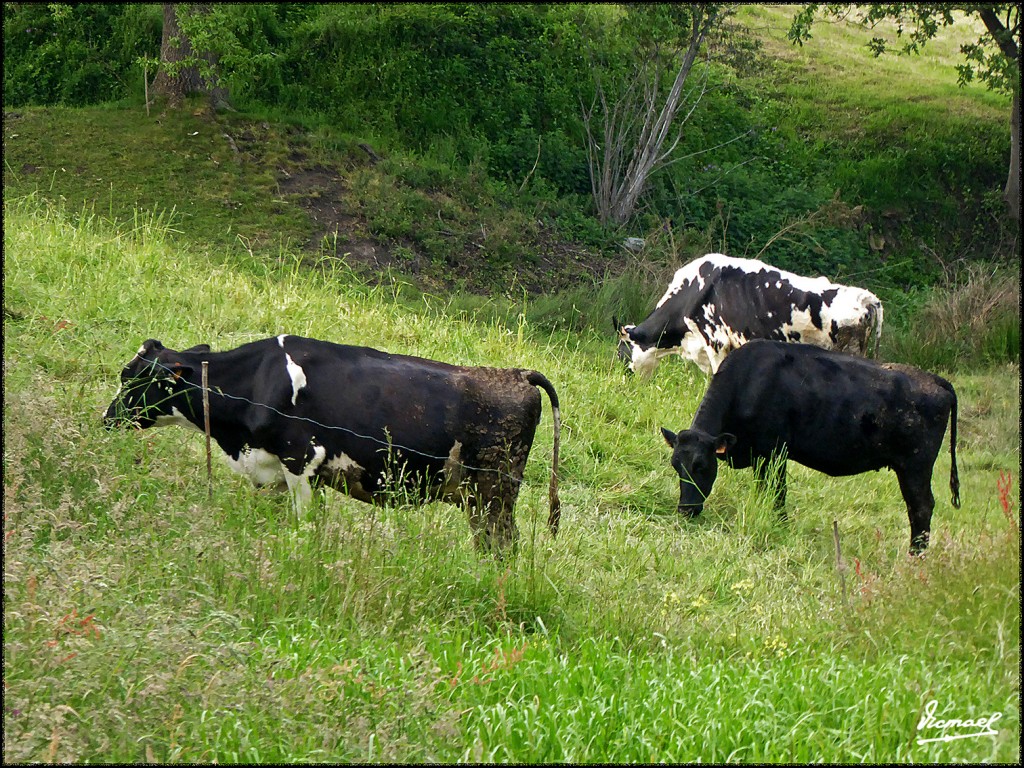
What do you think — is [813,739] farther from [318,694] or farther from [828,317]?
[828,317]

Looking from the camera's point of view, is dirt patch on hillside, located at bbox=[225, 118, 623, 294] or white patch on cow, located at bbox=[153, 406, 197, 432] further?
dirt patch on hillside, located at bbox=[225, 118, 623, 294]

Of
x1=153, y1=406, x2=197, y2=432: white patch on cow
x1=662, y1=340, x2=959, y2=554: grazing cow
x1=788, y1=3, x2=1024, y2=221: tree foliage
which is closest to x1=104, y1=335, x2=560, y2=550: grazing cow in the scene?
x1=153, y1=406, x2=197, y2=432: white patch on cow

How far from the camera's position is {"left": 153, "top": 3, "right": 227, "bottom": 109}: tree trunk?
17.0 metres

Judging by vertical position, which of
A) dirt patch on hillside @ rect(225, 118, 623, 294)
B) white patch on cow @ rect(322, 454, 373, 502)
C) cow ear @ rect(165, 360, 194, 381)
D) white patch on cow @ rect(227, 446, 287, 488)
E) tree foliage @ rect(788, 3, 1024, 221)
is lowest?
dirt patch on hillside @ rect(225, 118, 623, 294)

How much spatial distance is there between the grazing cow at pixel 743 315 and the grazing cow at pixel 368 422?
5.98 meters

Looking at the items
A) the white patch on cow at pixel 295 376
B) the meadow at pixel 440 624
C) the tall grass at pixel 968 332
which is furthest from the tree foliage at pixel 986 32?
the white patch on cow at pixel 295 376

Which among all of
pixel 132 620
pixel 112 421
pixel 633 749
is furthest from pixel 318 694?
pixel 112 421

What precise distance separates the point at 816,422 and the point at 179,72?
39.1 ft

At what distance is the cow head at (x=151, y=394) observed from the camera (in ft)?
24.6

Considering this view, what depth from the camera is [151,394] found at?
25.0 ft

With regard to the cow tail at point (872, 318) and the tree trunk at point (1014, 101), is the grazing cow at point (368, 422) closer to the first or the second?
Result: the cow tail at point (872, 318)

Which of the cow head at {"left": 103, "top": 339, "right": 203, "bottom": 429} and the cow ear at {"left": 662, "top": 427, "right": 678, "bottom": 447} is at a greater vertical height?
the cow head at {"left": 103, "top": 339, "right": 203, "bottom": 429}

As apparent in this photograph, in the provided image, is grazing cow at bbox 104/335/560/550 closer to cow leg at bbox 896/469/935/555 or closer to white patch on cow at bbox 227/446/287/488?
white patch on cow at bbox 227/446/287/488

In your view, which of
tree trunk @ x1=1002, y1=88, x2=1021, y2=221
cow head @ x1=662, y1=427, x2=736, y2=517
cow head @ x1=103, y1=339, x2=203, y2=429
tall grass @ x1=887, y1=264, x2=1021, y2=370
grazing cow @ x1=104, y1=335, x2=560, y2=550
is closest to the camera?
grazing cow @ x1=104, y1=335, x2=560, y2=550
